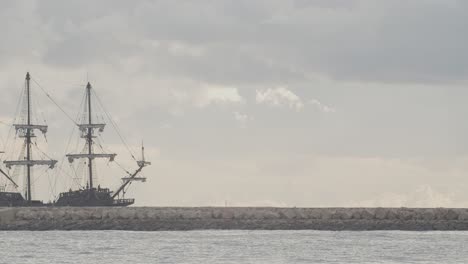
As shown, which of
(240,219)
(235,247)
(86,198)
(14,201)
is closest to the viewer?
(235,247)

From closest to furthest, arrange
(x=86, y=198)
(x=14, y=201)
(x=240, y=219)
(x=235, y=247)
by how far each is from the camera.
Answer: (x=235, y=247) → (x=240, y=219) → (x=14, y=201) → (x=86, y=198)

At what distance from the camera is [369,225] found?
8556cm

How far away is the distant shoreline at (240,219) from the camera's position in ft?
284

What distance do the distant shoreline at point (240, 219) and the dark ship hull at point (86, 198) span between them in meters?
25.2

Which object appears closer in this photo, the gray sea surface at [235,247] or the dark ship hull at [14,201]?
the gray sea surface at [235,247]

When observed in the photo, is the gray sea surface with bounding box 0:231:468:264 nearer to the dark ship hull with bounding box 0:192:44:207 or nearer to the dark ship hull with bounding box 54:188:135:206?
the dark ship hull with bounding box 0:192:44:207

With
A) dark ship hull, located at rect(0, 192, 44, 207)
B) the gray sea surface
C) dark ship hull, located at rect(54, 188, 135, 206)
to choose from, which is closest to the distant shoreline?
the gray sea surface

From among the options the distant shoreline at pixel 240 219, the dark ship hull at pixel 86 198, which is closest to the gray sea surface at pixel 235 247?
A: the distant shoreline at pixel 240 219

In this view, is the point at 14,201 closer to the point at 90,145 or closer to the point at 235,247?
Result: the point at 90,145

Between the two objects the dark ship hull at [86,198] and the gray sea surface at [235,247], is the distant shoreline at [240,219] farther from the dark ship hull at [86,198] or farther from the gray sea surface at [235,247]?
the dark ship hull at [86,198]

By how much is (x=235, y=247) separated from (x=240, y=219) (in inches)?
975

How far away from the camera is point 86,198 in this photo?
119625 millimetres

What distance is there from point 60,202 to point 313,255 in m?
63.4

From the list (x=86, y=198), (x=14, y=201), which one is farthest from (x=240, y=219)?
(x=14, y=201)
